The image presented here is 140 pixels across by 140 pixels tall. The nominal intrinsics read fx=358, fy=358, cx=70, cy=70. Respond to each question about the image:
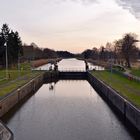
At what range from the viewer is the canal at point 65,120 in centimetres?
3125

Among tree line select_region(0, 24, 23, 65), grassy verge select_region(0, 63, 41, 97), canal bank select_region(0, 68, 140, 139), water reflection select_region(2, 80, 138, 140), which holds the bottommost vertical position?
water reflection select_region(2, 80, 138, 140)

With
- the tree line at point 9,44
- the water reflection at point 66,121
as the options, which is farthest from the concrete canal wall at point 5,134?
the tree line at point 9,44

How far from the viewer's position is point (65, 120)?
3741cm

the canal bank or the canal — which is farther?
the canal bank

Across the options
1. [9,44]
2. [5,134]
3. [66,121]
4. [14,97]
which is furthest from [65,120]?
[9,44]

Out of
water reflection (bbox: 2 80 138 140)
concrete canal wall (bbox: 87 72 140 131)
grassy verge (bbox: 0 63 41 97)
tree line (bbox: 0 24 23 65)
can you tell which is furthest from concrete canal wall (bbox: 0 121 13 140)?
tree line (bbox: 0 24 23 65)

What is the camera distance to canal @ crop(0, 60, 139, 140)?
1230 inches

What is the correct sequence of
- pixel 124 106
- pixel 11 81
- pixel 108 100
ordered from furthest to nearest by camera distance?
pixel 11 81, pixel 108 100, pixel 124 106

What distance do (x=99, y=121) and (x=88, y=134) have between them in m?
6.08

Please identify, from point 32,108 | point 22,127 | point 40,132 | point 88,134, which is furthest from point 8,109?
point 88,134

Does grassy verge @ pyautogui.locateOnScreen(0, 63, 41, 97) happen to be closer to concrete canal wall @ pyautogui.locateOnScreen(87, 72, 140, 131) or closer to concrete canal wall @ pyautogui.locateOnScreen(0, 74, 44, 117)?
concrete canal wall @ pyautogui.locateOnScreen(0, 74, 44, 117)

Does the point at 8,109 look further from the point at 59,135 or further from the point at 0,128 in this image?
the point at 0,128

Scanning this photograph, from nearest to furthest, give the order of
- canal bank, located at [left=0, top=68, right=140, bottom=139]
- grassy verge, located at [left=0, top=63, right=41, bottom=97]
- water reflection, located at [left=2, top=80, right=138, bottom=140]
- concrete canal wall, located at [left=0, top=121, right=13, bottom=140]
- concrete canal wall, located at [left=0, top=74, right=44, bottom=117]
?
concrete canal wall, located at [left=0, top=121, right=13, bottom=140]
water reflection, located at [left=2, top=80, right=138, bottom=140]
canal bank, located at [left=0, top=68, right=140, bottom=139]
concrete canal wall, located at [left=0, top=74, right=44, bottom=117]
grassy verge, located at [left=0, top=63, right=41, bottom=97]

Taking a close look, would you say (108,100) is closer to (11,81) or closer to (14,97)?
(14,97)
